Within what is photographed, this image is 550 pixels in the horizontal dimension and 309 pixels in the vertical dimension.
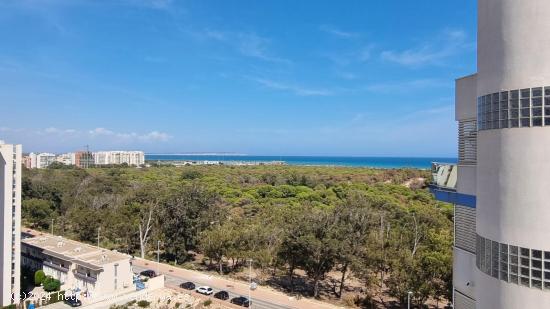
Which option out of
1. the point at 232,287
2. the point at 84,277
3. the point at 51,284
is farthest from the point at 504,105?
the point at 51,284

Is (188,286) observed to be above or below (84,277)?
below

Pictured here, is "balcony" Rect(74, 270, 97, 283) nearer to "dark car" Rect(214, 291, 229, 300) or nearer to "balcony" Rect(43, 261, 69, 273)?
"balcony" Rect(43, 261, 69, 273)

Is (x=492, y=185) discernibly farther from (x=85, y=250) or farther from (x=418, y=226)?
(x=85, y=250)

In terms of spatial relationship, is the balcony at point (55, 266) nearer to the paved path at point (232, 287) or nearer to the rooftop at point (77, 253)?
the rooftop at point (77, 253)

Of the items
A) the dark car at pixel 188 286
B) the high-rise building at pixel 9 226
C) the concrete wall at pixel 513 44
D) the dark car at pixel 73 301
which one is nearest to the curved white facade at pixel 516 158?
the concrete wall at pixel 513 44

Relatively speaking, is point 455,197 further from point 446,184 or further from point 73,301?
point 73,301

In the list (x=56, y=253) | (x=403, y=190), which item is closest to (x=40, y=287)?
(x=56, y=253)

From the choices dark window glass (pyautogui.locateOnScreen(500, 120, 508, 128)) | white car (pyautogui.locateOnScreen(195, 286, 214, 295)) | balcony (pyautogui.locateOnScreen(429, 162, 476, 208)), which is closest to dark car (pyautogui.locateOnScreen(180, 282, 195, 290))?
white car (pyautogui.locateOnScreen(195, 286, 214, 295))
